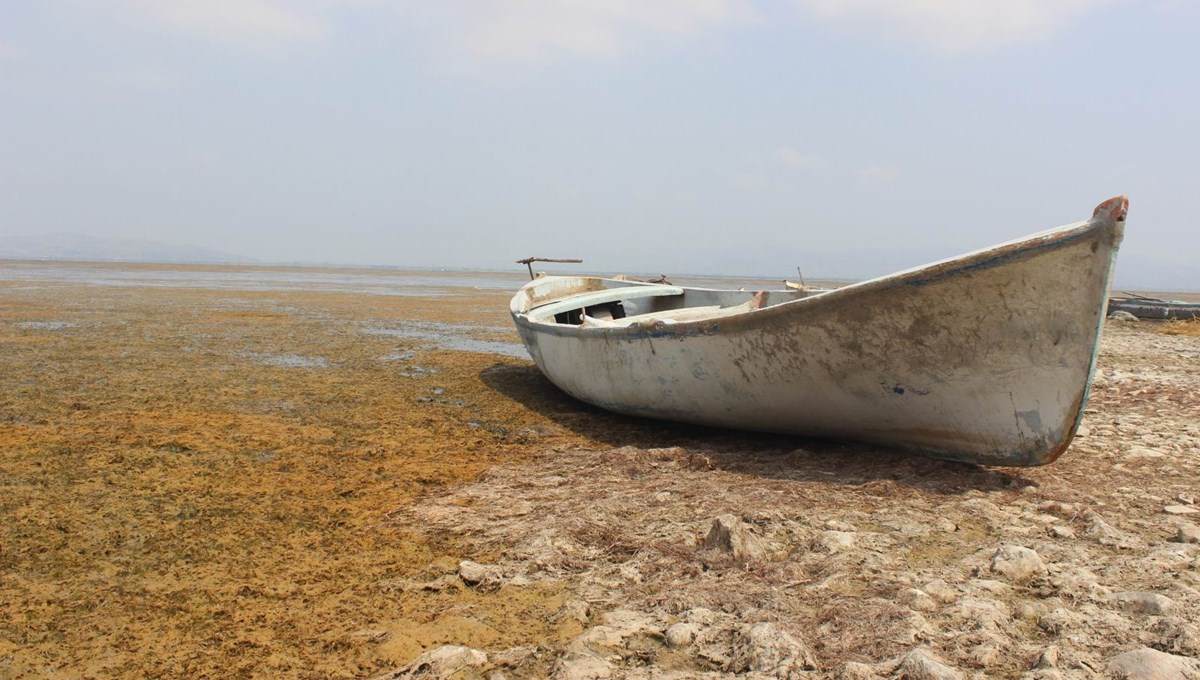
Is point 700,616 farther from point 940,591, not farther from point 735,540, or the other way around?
point 940,591

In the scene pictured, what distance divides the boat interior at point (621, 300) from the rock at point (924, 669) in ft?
22.0

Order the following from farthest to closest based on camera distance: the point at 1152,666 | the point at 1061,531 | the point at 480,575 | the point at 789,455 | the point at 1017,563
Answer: the point at 789,455
the point at 1061,531
the point at 480,575
the point at 1017,563
the point at 1152,666

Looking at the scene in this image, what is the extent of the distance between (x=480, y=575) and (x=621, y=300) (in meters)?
7.85

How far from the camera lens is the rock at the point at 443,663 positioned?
2.52 metres

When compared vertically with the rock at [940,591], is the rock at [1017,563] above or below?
above

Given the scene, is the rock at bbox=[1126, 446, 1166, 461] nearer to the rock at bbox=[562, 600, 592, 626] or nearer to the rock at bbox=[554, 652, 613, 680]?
the rock at bbox=[562, 600, 592, 626]

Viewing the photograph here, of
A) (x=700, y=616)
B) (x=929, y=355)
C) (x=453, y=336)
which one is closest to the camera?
(x=700, y=616)

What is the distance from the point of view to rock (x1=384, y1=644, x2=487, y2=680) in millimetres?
2516

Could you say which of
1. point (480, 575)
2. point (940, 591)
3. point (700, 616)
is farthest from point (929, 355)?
point (480, 575)

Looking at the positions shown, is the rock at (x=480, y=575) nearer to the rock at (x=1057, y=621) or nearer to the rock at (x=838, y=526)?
the rock at (x=838, y=526)

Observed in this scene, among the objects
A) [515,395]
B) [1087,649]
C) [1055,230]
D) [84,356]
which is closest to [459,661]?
[1087,649]

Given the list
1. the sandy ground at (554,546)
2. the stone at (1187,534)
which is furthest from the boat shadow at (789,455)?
the stone at (1187,534)

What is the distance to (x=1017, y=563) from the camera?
3.16 metres

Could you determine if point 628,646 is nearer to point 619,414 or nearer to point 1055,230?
point 1055,230
